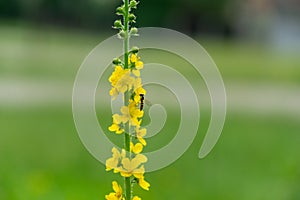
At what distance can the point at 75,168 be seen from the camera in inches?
239

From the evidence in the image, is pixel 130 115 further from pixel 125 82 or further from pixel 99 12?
pixel 99 12

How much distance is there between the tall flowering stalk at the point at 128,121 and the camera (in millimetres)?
1472

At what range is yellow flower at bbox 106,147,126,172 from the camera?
147 cm

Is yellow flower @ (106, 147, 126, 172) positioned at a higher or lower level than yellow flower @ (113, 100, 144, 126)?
lower

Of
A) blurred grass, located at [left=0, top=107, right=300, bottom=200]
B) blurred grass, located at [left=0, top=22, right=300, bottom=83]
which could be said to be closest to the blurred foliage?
blurred grass, located at [left=0, top=22, right=300, bottom=83]

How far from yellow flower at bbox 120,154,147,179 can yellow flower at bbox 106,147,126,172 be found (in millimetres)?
19

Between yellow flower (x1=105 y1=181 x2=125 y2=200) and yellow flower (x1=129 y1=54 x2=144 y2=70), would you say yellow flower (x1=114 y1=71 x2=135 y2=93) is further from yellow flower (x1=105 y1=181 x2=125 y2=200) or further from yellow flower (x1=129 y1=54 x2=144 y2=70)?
yellow flower (x1=105 y1=181 x2=125 y2=200)

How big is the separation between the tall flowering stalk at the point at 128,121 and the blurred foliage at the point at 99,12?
119 ft

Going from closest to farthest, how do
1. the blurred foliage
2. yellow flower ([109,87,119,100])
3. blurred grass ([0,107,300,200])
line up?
yellow flower ([109,87,119,100]), blurred grass ([0,107,300,200]), the blurred foliage

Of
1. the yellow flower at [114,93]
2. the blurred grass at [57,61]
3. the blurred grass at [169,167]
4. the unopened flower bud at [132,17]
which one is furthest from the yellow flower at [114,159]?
the blurred grass at [57,61]

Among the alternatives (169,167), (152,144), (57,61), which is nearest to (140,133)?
(169,167)

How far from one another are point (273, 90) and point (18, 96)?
5.98m

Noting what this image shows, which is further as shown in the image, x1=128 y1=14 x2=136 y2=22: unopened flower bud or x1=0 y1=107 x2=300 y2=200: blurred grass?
x1=0 y1=107 x2=300 y2=200: blurred grass

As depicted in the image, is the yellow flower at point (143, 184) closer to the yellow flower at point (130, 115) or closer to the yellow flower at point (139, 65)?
the yellow flower at point (130, 115)
